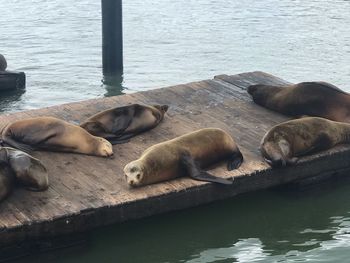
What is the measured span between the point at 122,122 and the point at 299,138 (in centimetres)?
182

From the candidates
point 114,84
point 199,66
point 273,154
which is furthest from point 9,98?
point 273,154

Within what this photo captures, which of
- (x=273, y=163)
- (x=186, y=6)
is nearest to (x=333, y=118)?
(x=273, y=163)

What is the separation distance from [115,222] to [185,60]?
29.1 ft

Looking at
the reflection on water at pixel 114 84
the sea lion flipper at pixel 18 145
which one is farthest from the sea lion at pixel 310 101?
the reflection on water at pixel 114 84

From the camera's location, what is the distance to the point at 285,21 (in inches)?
771

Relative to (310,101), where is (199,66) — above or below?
below

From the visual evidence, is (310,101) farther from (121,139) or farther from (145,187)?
(145,187)

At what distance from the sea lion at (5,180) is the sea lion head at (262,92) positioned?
3.70 metres

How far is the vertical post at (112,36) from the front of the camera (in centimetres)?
1345

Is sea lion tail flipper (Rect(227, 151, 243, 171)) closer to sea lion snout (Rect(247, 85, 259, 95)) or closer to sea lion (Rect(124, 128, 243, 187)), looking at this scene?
sea lion (Rect(124, 128, 243, 187))

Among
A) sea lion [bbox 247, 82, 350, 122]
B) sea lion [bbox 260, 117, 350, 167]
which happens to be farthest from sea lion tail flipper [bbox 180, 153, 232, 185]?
sea lion [bbox 247, 82, 350, 122]

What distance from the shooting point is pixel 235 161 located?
8.02 m

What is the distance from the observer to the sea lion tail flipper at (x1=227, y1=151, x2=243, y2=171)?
26.0 feet

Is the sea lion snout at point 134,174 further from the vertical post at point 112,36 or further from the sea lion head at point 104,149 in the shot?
the vertical post at point 112,36
